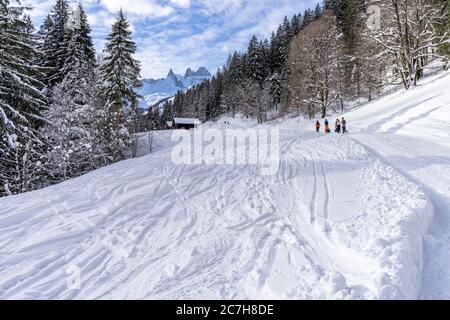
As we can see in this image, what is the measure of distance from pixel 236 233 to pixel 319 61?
1327 inches

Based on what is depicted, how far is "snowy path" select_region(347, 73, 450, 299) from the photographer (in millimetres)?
5711

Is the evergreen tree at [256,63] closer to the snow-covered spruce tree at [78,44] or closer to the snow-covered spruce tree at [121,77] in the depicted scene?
the snow-covered spruce tree at [78,44]

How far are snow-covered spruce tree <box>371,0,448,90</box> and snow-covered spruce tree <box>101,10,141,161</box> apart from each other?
888 inches

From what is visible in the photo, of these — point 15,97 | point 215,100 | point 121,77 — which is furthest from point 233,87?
point 15,97

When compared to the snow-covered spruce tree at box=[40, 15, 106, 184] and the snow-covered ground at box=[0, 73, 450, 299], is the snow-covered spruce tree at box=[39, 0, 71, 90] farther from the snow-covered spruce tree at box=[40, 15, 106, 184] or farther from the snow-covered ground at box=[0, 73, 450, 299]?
the snow-covered ground at box=[0, 73, 450, 299]

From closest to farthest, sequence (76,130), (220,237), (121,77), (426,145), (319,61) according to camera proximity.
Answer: (220,237)
(426,145)
(76,130)
(121,77)
(319,61)

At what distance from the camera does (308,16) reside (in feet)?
212

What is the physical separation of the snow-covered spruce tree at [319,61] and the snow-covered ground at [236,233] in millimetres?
24342

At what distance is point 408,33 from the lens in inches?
1139

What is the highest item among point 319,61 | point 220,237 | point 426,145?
point 319,61

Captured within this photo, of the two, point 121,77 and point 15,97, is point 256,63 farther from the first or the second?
point 15,97

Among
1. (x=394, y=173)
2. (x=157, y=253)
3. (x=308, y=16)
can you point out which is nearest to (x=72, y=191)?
(x=157, y=253)

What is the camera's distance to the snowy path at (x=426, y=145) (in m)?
5.71

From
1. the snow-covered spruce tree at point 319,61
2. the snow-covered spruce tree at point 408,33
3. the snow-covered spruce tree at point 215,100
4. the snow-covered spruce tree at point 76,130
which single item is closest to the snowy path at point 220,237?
the snow-covered spruce tree at point 76,130
